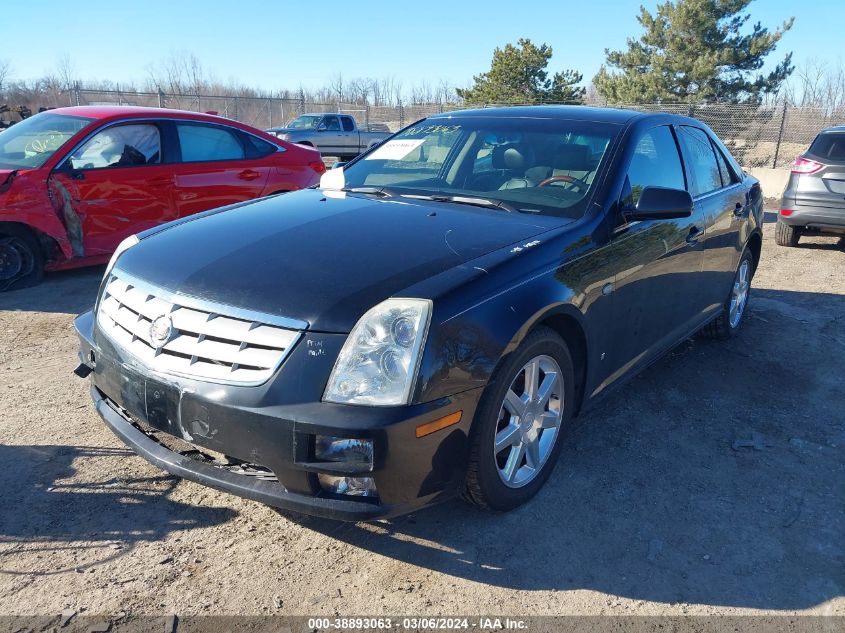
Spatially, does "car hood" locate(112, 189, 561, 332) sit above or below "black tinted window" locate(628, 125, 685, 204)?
below

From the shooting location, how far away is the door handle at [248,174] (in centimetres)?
727

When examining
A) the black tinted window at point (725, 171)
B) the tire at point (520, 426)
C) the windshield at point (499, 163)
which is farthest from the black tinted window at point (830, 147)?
the tire at point (520, 426)

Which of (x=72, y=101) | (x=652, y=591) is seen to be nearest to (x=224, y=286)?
(x=652, y=591)

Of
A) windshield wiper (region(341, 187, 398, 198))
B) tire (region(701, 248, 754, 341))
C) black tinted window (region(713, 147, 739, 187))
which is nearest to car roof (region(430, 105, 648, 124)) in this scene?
→ windshield wiper (region(341, 187, 398, 198))

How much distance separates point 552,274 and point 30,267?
5212 millimetres

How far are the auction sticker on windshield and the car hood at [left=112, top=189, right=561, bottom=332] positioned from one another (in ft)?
2.36

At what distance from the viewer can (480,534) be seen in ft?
9.27

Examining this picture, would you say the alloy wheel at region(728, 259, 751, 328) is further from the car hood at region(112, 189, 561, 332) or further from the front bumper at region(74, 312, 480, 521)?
the front bumper at region(74, 312, 480, 521)

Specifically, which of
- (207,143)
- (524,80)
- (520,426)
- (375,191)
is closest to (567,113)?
(375,191)

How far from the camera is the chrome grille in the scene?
2375 millimetres

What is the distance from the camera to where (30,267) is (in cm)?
614

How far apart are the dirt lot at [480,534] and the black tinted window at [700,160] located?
151 cm

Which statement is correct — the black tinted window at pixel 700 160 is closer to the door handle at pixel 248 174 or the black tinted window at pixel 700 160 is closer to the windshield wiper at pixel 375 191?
the windshield wiper at pixel 375 191

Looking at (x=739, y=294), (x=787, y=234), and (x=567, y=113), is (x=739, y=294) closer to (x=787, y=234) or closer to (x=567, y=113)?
(x=567, y=113)
